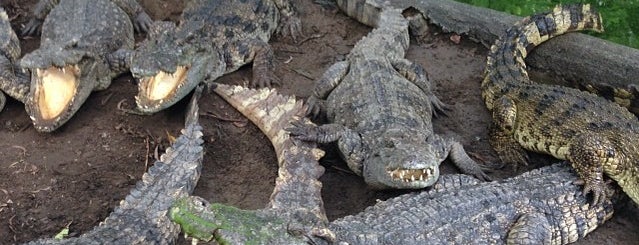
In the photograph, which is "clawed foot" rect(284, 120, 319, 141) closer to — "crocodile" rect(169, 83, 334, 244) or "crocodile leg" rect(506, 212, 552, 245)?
"crocodile" rect(169, 83, 334, 244)

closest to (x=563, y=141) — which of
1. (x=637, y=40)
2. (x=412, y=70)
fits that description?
(x=412, y=70)

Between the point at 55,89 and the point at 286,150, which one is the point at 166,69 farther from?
the point at 286,150

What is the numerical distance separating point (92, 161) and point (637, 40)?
3.50 meters

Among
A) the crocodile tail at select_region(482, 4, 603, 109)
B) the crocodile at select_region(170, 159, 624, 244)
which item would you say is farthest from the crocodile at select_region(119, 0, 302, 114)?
the crocodile tail at select_region(482, 4, 603, 109)

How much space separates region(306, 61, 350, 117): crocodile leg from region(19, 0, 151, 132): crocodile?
1.30 meters

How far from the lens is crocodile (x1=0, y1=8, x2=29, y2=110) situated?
487 centimetres

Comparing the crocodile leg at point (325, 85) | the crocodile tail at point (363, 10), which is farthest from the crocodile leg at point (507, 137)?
the crocodile tail at point (363, 10)

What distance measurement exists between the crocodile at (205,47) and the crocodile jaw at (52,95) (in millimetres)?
398

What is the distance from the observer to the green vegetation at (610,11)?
209 inches

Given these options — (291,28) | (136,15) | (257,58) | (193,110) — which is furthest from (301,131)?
(136,15)

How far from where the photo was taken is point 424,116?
4.57 m

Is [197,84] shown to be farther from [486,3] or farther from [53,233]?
[486,3]

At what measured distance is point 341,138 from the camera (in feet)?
14.1

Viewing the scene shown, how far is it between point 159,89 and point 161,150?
0.38m
